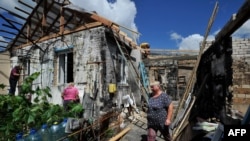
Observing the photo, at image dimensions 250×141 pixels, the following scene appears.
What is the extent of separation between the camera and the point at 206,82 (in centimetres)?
659

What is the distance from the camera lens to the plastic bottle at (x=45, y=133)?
552 centimetres

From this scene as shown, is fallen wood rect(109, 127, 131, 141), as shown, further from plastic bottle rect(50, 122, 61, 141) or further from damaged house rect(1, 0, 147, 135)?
plastic bottle rect(50, 122, 61, 141)

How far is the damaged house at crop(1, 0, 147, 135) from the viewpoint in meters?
8.45

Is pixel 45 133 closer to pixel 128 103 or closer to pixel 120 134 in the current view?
pixel 120 134

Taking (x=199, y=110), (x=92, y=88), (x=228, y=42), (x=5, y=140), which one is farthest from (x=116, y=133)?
(x=228, y=42)

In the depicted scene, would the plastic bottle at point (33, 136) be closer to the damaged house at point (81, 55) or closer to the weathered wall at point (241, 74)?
the damaged house at point (81, 55)

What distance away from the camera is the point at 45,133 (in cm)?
557

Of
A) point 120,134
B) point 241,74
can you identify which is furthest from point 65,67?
point 241,74

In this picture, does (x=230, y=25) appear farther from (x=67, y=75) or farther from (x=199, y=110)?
(x=67, y=75)

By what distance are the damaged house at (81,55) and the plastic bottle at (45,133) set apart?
7.26 feet

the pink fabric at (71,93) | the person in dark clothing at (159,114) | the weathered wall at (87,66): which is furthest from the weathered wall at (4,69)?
the person in dark clothing at (159,114)

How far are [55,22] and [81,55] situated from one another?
298cm

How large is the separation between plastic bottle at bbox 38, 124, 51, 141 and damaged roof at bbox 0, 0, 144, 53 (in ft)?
14.6

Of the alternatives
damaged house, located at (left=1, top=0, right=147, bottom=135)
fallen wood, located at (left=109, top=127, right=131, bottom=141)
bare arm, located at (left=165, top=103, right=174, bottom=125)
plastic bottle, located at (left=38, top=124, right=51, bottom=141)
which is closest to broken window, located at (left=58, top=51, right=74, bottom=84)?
damaged house, located at (left=1, top=0, right=147, bottom=135)
